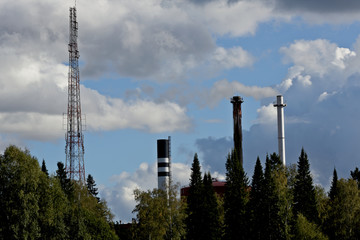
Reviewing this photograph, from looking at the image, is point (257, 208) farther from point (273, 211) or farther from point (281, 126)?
point (281, 126)

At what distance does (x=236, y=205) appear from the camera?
106 metres

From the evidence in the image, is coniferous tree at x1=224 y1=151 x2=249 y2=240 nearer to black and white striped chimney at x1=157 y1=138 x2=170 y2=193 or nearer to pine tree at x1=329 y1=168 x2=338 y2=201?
pine tree at x1=329 y1=168 x2=338 y2=201

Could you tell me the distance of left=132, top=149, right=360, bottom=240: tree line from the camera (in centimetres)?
10412

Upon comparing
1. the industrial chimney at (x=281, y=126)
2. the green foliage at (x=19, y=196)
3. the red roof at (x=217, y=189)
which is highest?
the industrial chimney at (x=281, y=126)

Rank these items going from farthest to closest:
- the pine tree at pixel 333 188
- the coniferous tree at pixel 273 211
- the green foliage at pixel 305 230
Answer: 1. the pine tree at pixel 333 188
2. the coniferous tree at pixel 273 211
3. the green foliage at pixel 305 230

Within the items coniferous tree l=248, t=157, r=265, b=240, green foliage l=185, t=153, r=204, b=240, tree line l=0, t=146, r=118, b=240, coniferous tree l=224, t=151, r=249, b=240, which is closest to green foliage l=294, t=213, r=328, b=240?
coniferous tree l=248, t=157, r=265, b=240

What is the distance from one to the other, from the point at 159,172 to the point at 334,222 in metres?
38.5

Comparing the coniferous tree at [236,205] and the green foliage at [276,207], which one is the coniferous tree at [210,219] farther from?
the green foliage at [276,207]

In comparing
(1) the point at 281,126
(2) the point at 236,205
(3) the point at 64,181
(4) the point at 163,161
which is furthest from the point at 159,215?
(1) the point at 281,126

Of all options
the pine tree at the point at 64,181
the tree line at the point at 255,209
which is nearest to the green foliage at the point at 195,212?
the tree line at the point at 255,209

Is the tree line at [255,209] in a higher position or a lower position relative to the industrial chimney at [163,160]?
lower

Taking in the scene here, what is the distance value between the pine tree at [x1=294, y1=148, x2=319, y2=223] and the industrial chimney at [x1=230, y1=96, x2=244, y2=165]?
3703cm

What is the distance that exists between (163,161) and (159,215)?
1195 inches

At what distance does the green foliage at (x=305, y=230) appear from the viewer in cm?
10200
